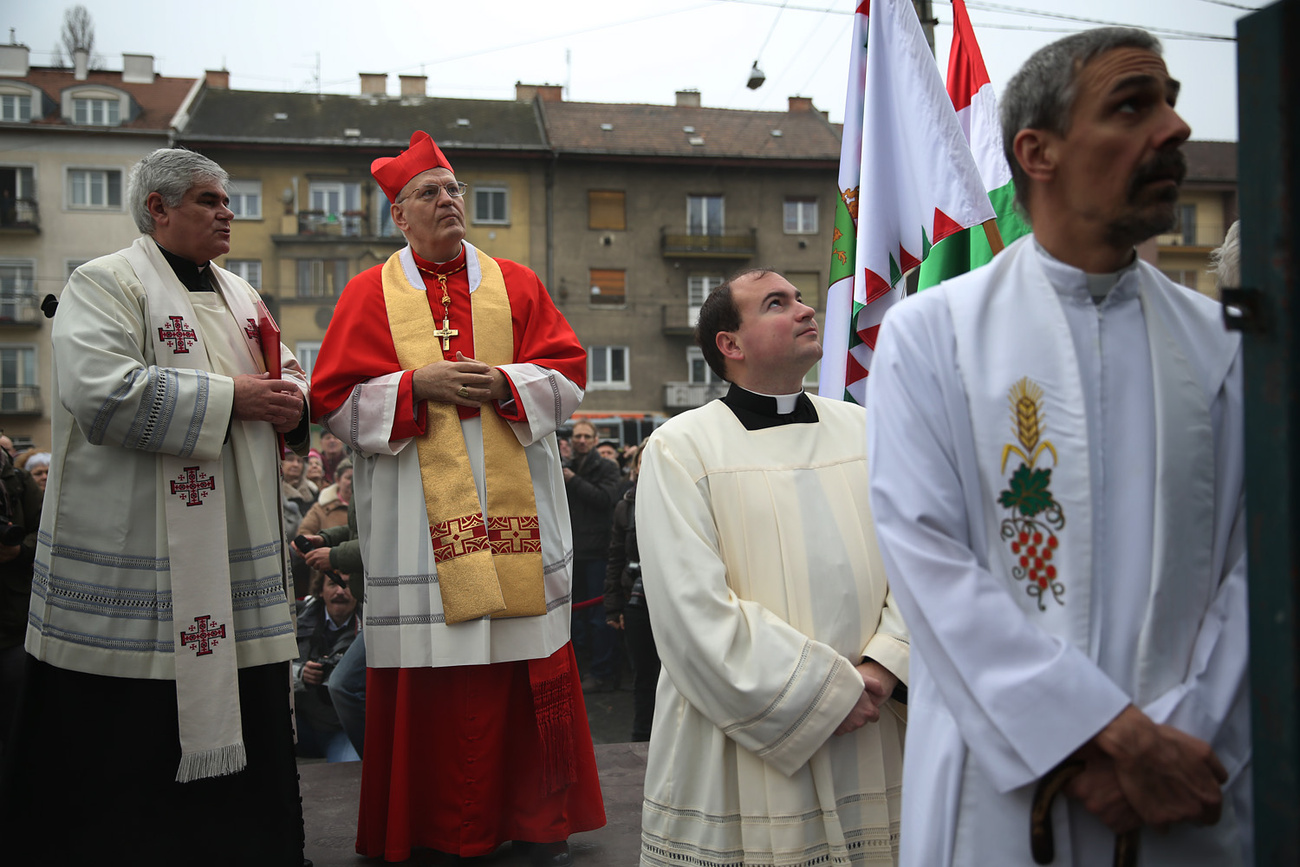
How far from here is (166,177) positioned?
322cm

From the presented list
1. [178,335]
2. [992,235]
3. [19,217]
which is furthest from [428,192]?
[19,217]

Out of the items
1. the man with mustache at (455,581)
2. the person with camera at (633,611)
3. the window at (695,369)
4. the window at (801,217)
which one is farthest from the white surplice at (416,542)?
the window at (801,217)

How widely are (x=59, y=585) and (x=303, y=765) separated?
1741 mm

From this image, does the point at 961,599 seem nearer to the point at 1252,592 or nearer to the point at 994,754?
the point at 994,754

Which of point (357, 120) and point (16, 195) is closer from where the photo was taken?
point (16, 195)

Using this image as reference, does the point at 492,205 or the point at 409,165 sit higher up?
the point at 492,205

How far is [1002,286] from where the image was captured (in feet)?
5.90

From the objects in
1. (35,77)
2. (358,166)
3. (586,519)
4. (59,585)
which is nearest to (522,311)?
(59,585)

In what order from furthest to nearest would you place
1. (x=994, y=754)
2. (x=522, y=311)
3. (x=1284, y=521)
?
(x=522, y=311) → (x=994, y=754) → (x=1284, y=521)

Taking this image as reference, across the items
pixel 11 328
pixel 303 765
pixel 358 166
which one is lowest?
pixel 303 765

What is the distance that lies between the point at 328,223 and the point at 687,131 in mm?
12130

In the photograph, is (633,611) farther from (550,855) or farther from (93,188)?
(93,188)

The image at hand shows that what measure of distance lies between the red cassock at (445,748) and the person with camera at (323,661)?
4.29ft

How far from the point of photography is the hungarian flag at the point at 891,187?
3578 millimetres
